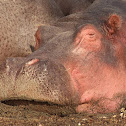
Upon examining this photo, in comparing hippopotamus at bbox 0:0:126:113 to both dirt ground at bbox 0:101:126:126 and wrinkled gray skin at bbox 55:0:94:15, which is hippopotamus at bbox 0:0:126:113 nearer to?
dirt ground at bbox 0:101:126:126

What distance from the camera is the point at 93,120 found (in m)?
2.74

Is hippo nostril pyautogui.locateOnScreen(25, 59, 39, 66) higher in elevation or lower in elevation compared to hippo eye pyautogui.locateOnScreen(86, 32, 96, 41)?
lower

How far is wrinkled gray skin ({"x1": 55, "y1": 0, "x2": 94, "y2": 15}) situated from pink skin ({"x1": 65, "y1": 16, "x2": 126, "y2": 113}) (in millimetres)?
2032

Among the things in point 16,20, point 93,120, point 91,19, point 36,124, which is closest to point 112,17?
point 91,19

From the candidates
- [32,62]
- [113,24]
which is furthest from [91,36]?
[32,62]

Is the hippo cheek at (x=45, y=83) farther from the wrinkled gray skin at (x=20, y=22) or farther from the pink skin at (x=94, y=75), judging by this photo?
the wrinkled gray skin at (x=20, y=22)

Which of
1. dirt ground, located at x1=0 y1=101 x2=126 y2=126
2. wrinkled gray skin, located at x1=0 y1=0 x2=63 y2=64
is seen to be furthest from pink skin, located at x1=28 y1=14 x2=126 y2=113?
wrinkled gray skin, located at x1=0 y1=0 x2=63 y2=64

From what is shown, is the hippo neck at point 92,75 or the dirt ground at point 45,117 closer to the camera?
the dirt ground at point 45,117

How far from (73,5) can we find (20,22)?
1.07m

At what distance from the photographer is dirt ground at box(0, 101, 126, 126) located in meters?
2.63

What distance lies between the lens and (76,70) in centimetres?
313

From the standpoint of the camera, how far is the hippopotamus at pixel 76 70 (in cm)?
290

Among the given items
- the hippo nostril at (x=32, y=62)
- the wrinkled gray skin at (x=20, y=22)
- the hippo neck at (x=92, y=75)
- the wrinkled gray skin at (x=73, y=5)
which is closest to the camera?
the hippo nostril at (x=32, y=62)

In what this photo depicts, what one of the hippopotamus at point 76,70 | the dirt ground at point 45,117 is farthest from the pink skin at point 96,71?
the dirt ground at point 45,117
